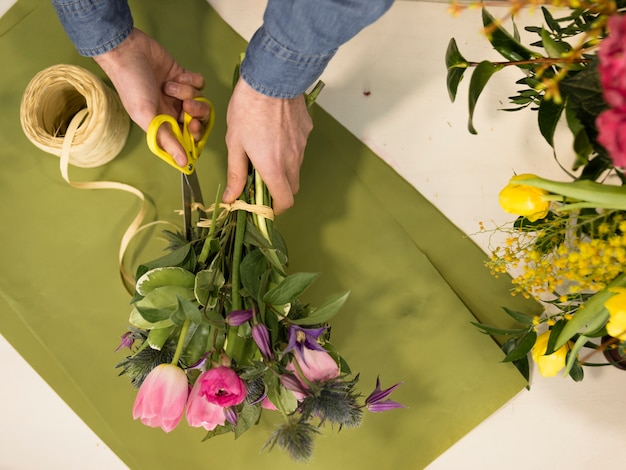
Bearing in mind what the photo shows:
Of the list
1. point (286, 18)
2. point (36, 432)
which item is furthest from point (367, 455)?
point (286, 18)

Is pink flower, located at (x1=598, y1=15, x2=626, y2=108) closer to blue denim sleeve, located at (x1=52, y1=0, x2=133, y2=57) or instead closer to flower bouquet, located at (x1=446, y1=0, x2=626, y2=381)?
flower bouquet, located at (x1=446, y1=0, x2=626, y2=381)

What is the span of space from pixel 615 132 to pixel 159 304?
389 millimetres

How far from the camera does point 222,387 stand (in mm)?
455

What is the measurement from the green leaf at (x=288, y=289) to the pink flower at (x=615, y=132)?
28cm

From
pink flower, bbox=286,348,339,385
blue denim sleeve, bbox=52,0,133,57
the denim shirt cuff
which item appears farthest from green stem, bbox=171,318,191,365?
blue denim sleeve, bbox=52,0,133,57

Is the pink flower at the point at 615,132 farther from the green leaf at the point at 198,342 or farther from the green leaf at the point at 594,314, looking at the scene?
the green leaf at the point at 198,342

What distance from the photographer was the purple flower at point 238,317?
0.49 meters

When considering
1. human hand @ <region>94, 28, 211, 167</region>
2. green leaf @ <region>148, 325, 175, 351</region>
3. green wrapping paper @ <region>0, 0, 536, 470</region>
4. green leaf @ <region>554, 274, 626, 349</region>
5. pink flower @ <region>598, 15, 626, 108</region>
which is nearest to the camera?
pink flower @ <region>598, 15, 626, 108</region>

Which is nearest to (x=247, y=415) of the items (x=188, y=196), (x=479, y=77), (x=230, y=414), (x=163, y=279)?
(x=230, y=414)

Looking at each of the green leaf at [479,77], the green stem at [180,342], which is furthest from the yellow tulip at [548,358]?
the green stem at [180,342]

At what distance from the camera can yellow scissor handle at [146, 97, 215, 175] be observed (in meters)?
0.60

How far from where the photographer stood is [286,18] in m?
0.46

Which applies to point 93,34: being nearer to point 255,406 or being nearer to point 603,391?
point 255,406

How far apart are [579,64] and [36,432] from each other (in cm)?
78
